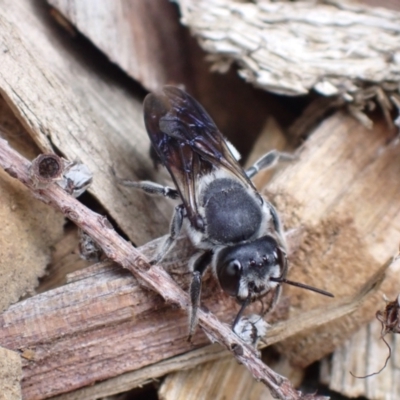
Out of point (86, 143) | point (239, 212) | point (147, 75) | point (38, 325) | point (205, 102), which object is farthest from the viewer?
point (205, 102)

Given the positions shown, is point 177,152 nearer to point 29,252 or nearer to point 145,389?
point 29,252

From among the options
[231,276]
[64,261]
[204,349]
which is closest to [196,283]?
[231,276]

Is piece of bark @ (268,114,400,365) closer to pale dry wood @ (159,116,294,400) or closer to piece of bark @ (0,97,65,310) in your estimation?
pale dry wood @ (159,116,294,400)

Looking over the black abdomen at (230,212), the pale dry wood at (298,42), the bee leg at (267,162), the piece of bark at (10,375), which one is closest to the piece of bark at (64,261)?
the piece of bark at (10,375)

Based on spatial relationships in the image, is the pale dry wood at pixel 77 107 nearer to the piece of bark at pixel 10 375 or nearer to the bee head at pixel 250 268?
the bee head at pixel 250 268

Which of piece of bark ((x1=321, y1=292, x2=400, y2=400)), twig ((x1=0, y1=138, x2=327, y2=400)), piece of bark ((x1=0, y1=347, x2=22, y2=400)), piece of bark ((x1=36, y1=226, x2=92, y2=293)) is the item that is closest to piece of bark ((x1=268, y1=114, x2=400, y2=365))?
piece of bark ((x1=321, y1=292, x2=400, y2=400))

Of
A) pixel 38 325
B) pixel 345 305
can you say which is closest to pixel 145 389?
pixel 38 325
